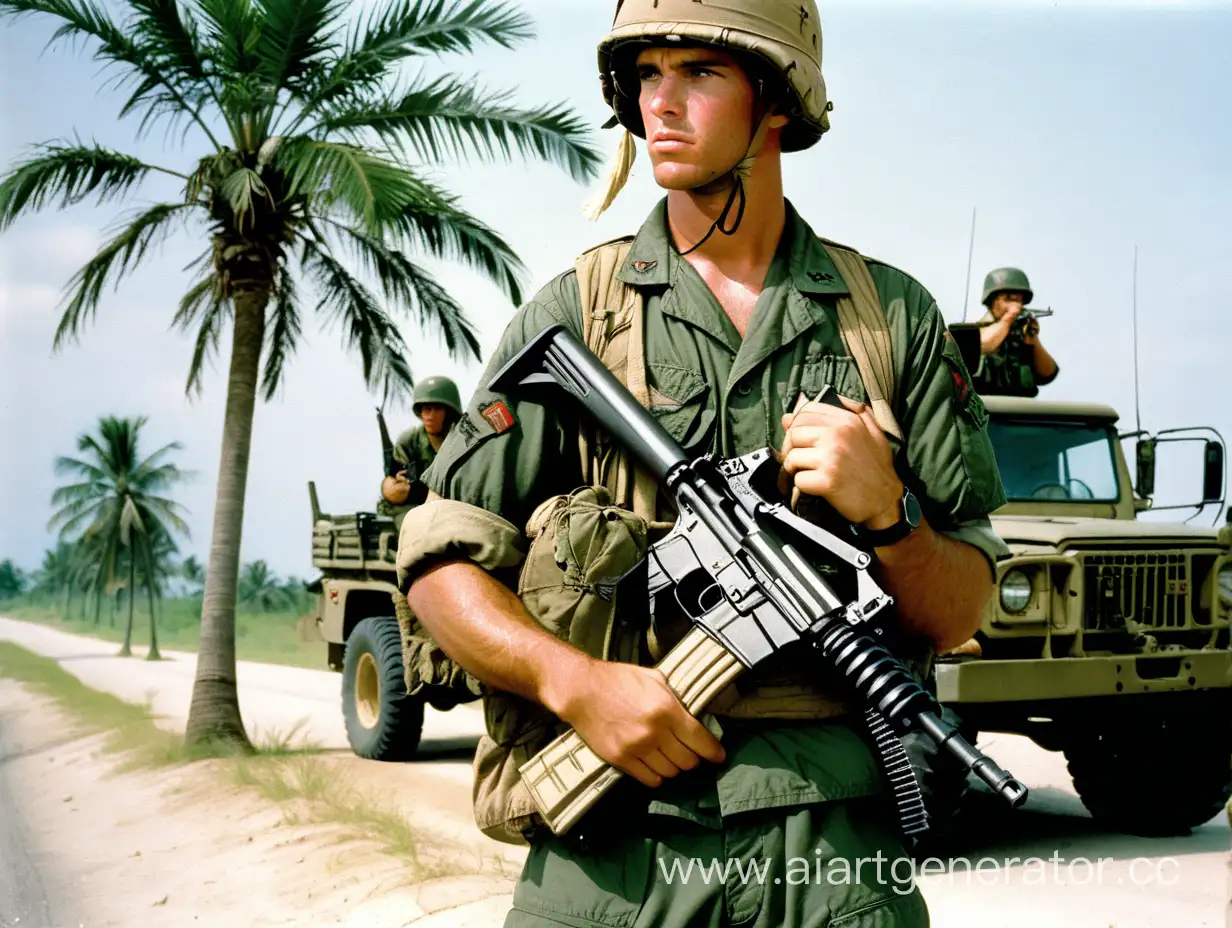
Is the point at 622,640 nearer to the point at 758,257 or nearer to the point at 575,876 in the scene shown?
the point at 575,876

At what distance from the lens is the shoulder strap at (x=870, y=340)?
171 centimetres

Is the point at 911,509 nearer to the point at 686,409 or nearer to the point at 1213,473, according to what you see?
the point at 686,409

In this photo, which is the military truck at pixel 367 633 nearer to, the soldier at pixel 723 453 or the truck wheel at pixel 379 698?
the truck wheel at pixel 379 698

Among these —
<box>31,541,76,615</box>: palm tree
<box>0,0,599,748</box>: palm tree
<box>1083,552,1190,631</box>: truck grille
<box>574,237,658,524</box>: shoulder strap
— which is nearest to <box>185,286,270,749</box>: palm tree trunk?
<box>0,0,599,748</box>: palm tree

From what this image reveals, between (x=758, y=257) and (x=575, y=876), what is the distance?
0.87m

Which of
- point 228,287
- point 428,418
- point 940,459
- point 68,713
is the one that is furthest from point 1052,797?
point 68,713

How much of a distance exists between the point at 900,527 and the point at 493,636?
20.2 inches

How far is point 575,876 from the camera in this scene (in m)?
1.62

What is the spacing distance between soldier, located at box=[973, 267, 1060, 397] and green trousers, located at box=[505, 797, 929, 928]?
5.29 metres

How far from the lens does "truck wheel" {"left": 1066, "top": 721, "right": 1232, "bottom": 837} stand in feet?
20.5

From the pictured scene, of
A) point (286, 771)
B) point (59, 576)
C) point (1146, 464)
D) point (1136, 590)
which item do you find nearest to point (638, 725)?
point (1136, 590)

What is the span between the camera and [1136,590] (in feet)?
20.0

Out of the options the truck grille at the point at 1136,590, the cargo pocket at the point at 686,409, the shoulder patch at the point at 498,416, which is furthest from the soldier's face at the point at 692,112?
the truck grille at the point at 1136,590

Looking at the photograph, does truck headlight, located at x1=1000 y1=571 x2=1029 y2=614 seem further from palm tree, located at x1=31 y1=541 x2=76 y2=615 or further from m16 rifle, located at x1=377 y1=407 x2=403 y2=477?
palm tree, located at x1=31 y1=541 x2=76 y2=615
